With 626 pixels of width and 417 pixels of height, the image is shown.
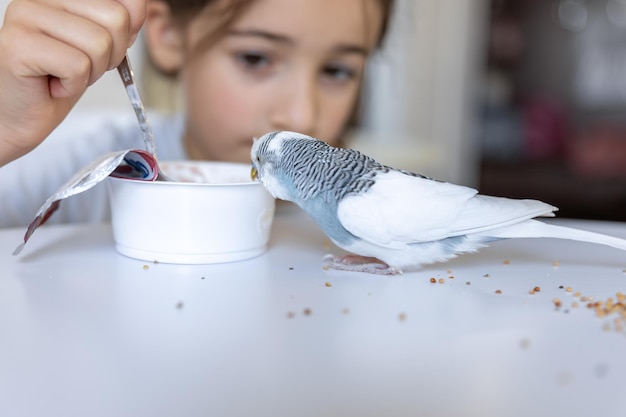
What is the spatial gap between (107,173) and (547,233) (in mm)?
406

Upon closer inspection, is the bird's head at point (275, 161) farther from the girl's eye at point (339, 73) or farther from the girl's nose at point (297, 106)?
the girl's eye at point (339, 73)

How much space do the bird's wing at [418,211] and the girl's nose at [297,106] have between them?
60 cm

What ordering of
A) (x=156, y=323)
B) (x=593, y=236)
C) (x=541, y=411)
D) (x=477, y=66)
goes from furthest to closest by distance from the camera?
(x=477, y=66)
(x=593, y=236)
(x=156, y=323)
(x=541, y=411)

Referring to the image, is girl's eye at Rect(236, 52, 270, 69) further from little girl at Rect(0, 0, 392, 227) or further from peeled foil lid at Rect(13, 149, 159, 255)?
peeled foil lid at Rect(13, 149, 159, 255)

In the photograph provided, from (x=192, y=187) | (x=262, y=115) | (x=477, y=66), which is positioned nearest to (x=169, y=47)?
(x=262, y=115)

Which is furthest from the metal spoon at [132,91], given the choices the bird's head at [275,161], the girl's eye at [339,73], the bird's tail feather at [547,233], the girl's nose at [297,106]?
the girl's eye at [339,73]

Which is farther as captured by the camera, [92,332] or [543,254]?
[543,254]

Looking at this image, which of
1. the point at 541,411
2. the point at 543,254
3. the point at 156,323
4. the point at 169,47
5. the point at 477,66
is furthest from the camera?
the point at 477,66

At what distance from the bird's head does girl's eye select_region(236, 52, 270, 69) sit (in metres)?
0.59

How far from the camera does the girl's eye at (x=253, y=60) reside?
1.15 metres

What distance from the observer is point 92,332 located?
1.33 feet

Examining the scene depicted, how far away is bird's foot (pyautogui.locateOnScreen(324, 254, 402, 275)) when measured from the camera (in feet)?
1.88

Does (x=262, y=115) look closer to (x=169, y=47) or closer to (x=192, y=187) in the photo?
(x=169, y=47)

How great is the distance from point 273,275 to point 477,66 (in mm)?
2328
